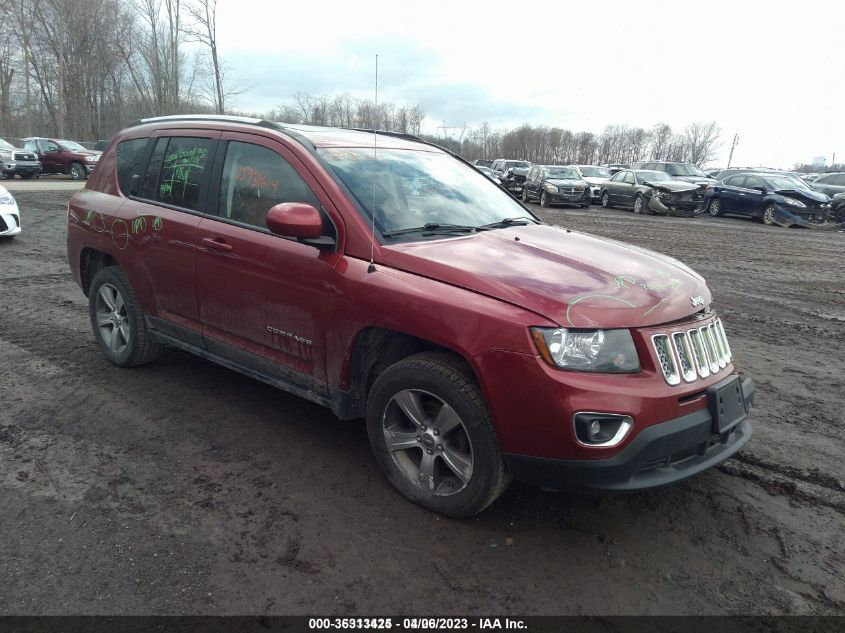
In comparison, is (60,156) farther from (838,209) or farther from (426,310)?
(838,209)

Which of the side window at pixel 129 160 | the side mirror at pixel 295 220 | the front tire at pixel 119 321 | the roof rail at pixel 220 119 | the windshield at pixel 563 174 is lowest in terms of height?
the front tire at pixel 119 321

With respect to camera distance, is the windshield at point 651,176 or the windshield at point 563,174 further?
the windshield at point 563,174

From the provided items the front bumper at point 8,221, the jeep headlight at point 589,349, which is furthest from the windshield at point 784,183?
the front bumper at point 8,221

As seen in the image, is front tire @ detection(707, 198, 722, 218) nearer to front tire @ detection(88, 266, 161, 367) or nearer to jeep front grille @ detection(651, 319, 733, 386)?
jeep front grille @ detection(651, 319, 733, 386)

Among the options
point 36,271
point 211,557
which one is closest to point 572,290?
point 211,557

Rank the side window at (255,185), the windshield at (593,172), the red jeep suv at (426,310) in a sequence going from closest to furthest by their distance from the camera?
the red jeep suv at (426,310)
the side window at (255,185)
the windshield at (593,172)

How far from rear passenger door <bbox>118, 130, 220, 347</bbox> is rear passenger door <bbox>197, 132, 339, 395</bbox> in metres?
0.14

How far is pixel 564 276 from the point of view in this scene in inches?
115

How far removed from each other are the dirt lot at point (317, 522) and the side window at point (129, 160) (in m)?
1.52

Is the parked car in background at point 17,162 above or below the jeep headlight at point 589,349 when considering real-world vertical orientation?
below

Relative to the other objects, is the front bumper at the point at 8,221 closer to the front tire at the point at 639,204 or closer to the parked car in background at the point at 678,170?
the front tire at the point at 639,204

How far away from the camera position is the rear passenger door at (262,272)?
11.0ft

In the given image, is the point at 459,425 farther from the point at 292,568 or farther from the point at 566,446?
the point at 292,568

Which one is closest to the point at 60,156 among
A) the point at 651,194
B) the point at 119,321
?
the point at 651,194
